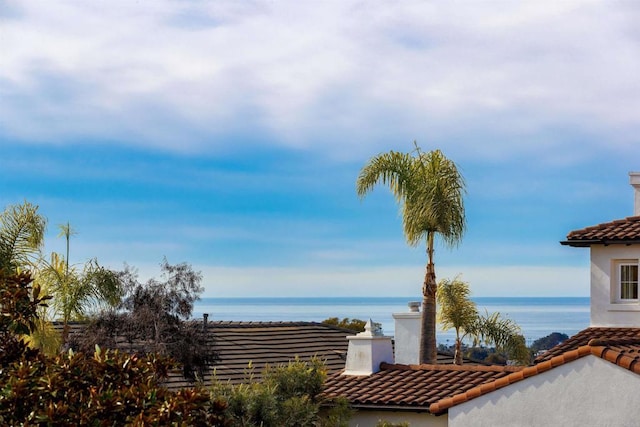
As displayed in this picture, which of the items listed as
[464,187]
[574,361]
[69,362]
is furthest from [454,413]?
[464,187]

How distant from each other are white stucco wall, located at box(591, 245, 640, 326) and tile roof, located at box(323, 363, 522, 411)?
4342 millimetres

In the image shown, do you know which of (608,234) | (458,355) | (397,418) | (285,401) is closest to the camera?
(285,401)

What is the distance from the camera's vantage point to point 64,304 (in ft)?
97.9

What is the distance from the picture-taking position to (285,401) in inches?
893

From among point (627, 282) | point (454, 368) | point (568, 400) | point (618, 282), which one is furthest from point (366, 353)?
point (627, 282)

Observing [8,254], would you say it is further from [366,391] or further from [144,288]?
[366,391]

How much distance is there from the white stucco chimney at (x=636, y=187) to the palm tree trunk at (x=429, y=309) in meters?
6.60

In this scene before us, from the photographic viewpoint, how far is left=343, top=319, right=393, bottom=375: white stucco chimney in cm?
2625

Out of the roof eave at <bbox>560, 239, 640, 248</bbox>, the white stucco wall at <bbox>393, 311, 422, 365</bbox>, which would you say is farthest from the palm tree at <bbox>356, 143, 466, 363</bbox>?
the roof eave at <bbox>560, 239, 640, 248</bbox>

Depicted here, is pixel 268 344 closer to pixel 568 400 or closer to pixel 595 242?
pixel 595 242

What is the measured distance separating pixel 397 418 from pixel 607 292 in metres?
7.89

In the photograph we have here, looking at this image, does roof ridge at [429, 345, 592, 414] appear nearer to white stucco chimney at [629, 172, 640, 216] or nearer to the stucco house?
the stucco house

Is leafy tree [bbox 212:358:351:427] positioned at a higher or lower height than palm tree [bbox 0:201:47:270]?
lower

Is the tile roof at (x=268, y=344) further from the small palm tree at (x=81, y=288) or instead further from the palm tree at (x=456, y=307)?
the palm tree at (x=456, y=307)
